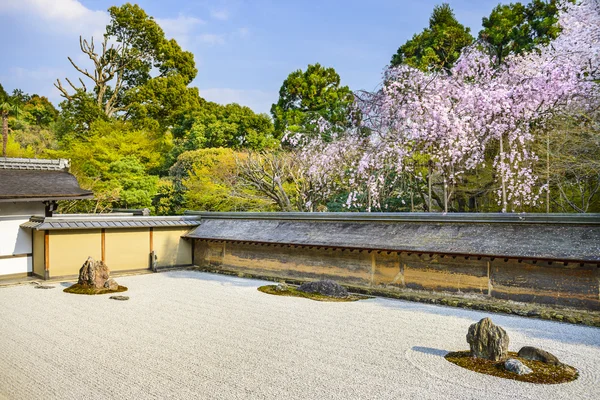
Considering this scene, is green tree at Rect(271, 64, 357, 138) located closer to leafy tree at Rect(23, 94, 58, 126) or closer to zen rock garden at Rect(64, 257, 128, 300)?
zen rock garden at Rect(64, 257, 128, 300)

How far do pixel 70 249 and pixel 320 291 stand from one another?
7015mm

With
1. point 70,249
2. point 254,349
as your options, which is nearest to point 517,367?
point 254,349

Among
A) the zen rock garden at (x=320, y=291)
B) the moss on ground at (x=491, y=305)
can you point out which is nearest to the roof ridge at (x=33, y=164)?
the zen rock garden at (x=320, y=291)

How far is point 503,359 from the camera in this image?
5559 millimetres

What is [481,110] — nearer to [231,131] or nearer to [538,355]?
[538,355]

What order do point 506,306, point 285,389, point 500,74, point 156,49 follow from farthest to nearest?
point 156,49, point 500,74, point 506,306, point 285,389

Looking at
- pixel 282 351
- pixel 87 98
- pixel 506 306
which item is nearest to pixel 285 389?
pixel 282 351

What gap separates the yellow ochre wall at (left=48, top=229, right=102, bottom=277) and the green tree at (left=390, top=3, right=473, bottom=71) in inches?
647

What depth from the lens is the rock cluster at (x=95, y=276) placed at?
34.3 ft

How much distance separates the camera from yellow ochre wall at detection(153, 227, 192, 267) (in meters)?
13.7

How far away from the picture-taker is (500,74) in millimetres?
12992

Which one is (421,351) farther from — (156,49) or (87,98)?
(156,49)

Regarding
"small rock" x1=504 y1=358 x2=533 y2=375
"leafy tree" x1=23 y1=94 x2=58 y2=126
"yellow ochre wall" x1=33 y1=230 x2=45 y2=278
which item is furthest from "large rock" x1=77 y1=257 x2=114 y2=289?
"leafy tree" x1=23 y1=94 x2=58 y2=126

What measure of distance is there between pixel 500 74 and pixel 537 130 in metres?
2.05
